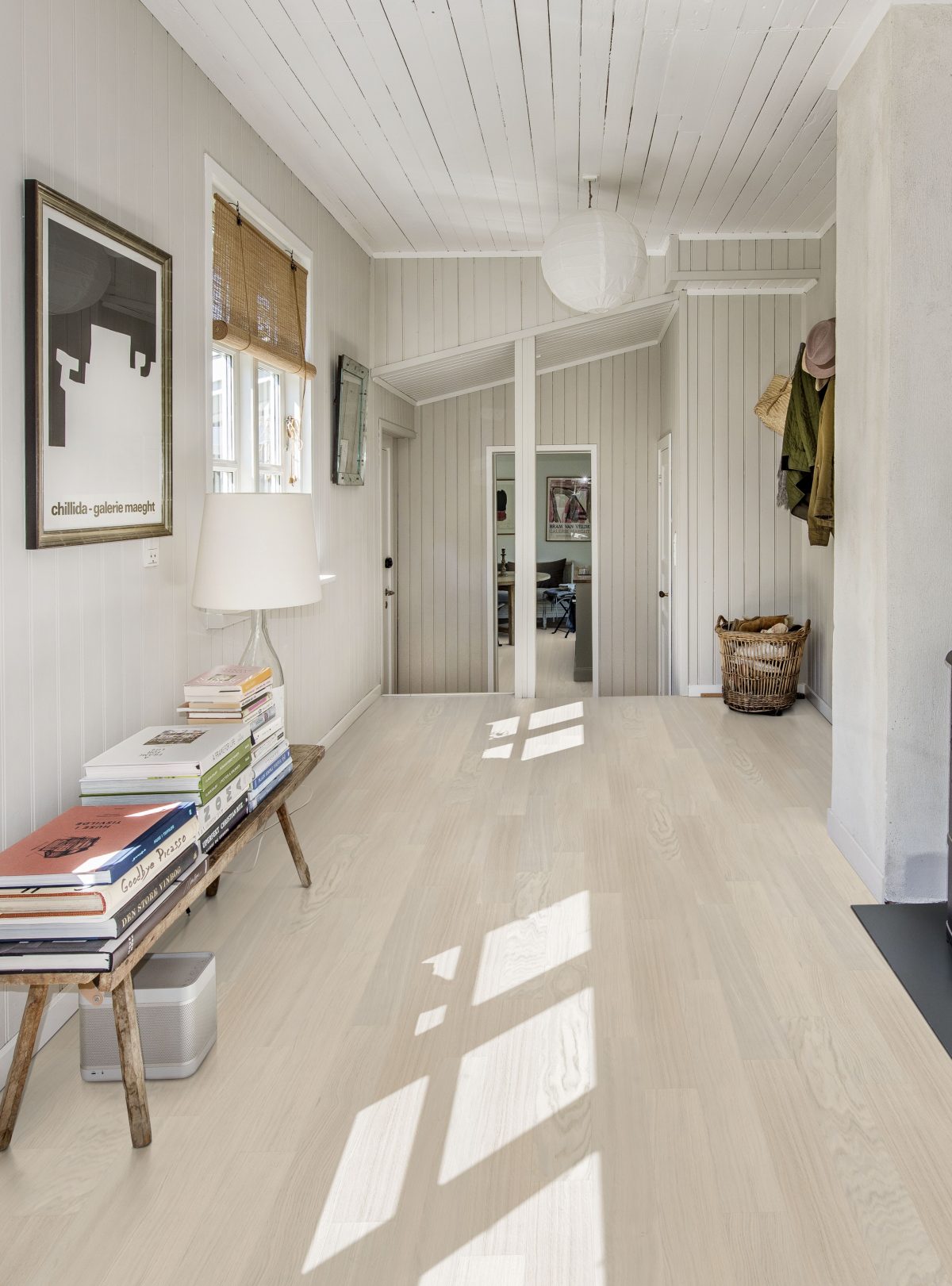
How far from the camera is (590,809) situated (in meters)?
3.91

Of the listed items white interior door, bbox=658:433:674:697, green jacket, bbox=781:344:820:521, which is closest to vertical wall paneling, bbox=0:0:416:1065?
green jacket, bbox=781:344:820:521

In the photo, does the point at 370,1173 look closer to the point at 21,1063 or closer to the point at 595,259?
the point at 21,1063

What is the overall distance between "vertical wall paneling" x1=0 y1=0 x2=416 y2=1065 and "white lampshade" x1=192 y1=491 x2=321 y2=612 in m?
0.21

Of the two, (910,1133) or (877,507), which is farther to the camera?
(877,507)

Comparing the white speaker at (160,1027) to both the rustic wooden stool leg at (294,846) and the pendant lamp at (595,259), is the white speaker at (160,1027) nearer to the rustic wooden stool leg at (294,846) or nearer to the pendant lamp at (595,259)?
the rustic wooden stool leg at (294,846)

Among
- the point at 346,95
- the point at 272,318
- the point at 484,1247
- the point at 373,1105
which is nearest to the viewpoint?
the point at 484,1247

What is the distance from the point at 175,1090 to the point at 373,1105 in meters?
0.43

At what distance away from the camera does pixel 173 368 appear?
312 cm

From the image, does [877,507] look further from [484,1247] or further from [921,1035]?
[484,1247]

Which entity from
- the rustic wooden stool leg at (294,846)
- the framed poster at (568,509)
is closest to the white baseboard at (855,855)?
the rustic wooden stool leg at (294,846)

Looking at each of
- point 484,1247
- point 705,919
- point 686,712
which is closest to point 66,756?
point 484,1247

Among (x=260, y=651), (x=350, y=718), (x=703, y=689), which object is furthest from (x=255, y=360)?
(x=703, y=689)

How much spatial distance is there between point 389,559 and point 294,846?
442cm

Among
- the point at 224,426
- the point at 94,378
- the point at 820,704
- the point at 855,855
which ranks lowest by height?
the point at 855,855
